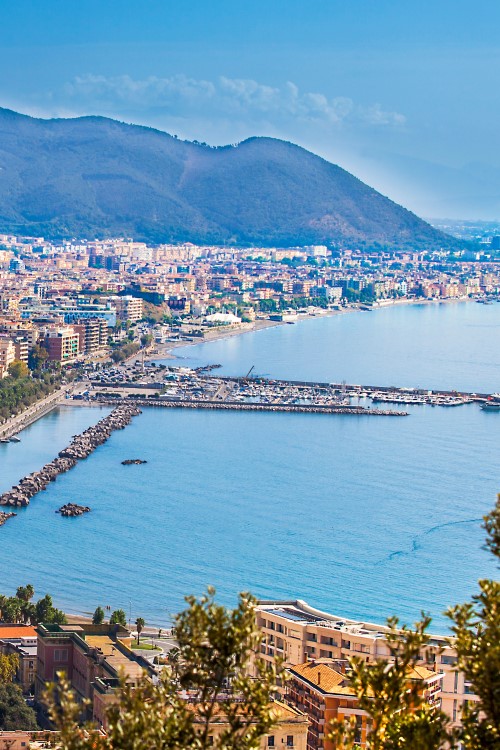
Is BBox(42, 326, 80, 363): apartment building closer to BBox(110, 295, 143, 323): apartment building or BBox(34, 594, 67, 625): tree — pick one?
BBox(110, 295, 143, 323): apartment building

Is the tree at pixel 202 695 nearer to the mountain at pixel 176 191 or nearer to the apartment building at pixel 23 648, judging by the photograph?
the apartment building at pixel 23 648

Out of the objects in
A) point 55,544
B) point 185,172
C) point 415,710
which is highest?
point 185,172

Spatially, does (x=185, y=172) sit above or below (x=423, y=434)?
above

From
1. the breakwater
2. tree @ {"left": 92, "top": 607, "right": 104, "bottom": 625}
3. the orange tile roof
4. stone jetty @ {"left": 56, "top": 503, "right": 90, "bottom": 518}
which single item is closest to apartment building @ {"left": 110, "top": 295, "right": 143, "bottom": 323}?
the breakwater

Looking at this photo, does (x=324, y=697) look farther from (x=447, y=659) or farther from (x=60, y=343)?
(x=60, y=343)

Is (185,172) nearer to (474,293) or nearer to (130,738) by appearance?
(474,293)

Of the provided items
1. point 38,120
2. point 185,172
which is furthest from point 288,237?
point 38,120

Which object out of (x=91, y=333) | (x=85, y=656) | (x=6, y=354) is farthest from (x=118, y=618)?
(x=91, y=333)
